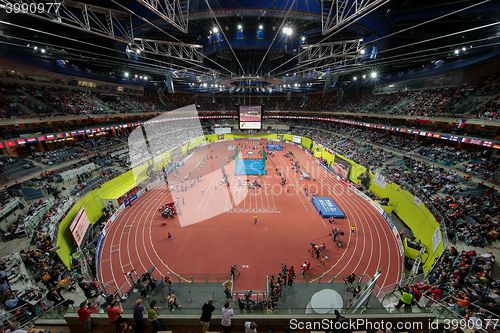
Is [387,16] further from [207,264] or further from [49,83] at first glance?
[49,83]

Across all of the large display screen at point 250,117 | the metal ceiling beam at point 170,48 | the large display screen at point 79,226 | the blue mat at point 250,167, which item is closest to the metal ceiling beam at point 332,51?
the metal ceiling beam at point 170,48

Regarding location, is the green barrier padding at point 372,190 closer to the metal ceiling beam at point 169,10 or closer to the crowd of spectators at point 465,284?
the crowd of spectators at point 465,284

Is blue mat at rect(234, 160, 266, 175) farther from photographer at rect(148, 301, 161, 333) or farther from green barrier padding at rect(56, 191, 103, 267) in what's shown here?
photographer at rect(148, 301, 161, 333)

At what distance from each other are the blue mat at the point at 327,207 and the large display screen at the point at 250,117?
883 inches

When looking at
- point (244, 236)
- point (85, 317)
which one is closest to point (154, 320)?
point (85, 317)

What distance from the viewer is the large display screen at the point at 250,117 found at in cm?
4222

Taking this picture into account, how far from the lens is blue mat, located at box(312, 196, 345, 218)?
2120 centimetres

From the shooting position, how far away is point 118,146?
34.0m

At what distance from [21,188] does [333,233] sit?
85.8 ft

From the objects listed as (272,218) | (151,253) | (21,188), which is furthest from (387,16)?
(21,188)

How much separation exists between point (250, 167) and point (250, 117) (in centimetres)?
1164

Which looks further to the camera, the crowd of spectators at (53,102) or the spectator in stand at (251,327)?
the crowd of spectators at (53,102)

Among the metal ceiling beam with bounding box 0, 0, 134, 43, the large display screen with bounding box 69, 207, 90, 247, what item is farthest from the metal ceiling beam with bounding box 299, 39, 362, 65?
the large display screen with bounding box 69, 207, 90, 247

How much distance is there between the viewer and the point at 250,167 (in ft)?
119
